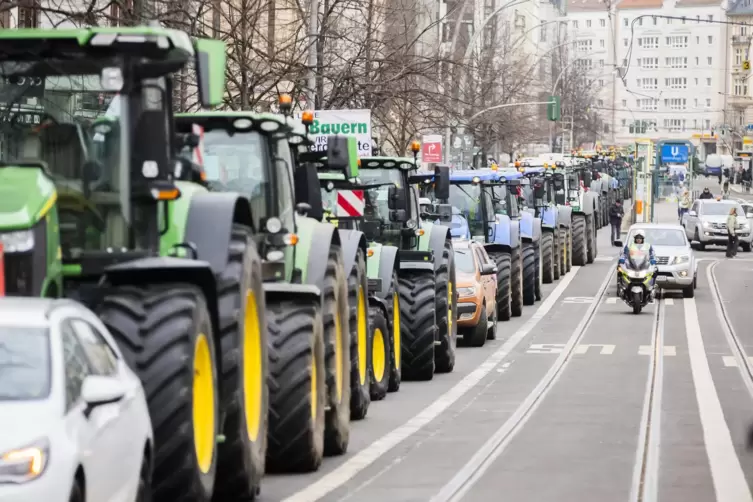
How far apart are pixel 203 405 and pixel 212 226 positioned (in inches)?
46.4

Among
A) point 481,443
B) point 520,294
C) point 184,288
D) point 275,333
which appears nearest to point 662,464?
point 481,443

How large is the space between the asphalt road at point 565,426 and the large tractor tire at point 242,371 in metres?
0.70

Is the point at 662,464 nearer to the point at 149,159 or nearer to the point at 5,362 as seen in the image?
the point at 149,159

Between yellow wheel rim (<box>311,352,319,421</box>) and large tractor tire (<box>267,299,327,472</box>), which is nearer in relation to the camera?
large tractor tire (<box>267,299,327,472</box>)

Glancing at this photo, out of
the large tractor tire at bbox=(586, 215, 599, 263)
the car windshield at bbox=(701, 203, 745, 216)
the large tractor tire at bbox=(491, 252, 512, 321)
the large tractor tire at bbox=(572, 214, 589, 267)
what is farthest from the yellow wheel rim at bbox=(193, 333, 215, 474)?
the car windshield at bbox=(701, 203, 745, 216)

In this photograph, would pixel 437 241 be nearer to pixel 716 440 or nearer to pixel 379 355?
pixel 379 355

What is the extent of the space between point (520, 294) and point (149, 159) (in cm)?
2502

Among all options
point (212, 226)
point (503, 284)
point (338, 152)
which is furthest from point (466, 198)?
point (212, 226)

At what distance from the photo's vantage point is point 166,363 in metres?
8.85

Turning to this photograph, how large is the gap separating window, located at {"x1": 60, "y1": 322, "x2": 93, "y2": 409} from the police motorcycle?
90.4ft

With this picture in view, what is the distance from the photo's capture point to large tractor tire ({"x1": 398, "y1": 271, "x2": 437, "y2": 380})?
2086cm

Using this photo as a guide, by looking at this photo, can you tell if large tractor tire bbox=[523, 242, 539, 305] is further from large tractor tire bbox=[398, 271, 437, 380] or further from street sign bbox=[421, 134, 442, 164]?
large tractor tire bbox=[398, 271, 437, 380]

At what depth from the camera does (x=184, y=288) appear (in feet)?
30.4

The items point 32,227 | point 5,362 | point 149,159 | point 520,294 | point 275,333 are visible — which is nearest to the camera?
point 5,362
